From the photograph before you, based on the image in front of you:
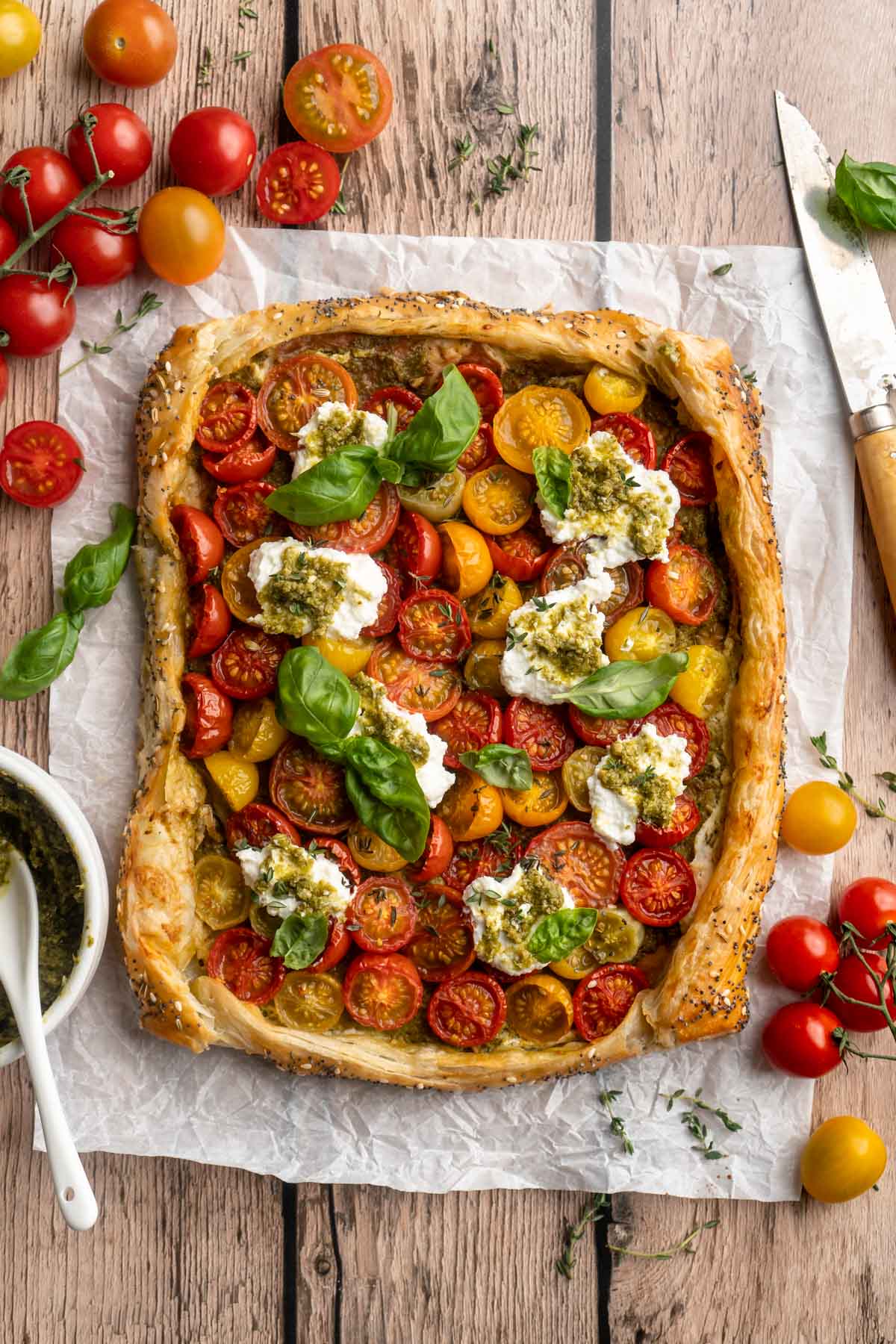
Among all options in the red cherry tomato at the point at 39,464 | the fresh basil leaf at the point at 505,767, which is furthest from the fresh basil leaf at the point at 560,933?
the red cherry tomato at the point at 39,464

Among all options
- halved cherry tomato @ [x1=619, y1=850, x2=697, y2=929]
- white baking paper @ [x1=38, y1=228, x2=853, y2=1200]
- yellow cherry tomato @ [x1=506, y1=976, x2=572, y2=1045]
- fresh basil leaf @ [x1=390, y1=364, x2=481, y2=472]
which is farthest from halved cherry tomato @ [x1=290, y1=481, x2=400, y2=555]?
yellow cherry tomato @ [x1=506, y1=976, x2=572, y2=1045]

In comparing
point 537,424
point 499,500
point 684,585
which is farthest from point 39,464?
point 684,585

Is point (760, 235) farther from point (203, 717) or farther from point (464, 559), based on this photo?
point (203, 717)

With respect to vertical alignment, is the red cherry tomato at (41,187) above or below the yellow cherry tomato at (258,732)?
above

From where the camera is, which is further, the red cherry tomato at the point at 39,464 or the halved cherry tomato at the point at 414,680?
the red cherry tomato at the point at 39,464

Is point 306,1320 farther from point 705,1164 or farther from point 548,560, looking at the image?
point 548,560

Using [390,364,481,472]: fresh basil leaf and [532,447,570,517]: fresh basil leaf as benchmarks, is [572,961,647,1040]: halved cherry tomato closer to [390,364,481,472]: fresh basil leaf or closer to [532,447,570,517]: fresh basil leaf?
[532,447,570,517]: fresh basil leaf

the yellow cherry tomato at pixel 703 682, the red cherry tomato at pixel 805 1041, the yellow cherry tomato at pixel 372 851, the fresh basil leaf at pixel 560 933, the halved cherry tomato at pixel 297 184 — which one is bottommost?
the red cherry tomato at pixel 805 1041

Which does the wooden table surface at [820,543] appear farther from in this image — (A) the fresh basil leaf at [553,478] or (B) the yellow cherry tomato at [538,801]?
(B) the yellow cherry tomato at [538,801]
